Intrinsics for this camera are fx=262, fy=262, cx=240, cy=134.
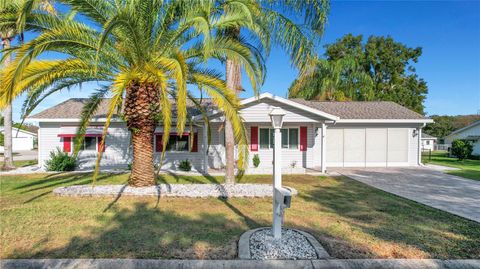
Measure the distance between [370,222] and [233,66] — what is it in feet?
20.4

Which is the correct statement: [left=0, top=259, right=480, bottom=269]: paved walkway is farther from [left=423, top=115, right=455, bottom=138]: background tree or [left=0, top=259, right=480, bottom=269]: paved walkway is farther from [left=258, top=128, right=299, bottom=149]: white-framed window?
[left=423, top=115, right=455, bottom=138]: background tree

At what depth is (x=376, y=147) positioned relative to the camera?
51.4 feet

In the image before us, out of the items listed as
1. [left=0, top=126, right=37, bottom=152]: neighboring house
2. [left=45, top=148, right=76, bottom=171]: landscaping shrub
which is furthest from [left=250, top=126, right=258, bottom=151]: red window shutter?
[left=0, top=126, right=37, bottom=152]: neighboring house

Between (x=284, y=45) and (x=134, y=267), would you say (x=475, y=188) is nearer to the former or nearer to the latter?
(x=284, y=45)

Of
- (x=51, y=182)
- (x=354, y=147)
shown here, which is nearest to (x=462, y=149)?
(x=354, y=147)

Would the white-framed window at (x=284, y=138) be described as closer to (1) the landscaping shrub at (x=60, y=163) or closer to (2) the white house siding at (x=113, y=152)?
(2) the white house siding at (x=113, y=152)

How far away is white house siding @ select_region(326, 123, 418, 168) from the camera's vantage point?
15.6m

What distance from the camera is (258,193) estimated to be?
26.0 ft

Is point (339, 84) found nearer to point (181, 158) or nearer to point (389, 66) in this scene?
point (389, 66)

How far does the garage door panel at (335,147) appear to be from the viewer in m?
15.7

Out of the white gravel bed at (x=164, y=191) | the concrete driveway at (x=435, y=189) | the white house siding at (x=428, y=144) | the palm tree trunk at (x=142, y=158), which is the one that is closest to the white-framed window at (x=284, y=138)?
the concrete driveway at (x=435, y=189)

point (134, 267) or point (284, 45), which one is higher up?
point (284, 45)

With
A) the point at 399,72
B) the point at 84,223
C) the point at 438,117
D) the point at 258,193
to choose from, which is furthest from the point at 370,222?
the point at 438,117

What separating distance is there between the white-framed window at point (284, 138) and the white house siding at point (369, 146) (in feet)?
7.88
